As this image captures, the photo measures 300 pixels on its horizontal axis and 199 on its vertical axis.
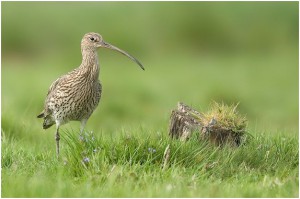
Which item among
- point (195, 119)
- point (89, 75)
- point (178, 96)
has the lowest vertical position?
point (195, 119)

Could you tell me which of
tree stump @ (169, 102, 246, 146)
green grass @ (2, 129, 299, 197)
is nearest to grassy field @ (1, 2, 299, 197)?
green grass @ (2, 129, 299, 197)

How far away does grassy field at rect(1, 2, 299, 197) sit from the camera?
7.11m

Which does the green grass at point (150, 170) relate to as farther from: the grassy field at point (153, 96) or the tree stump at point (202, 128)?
the tree stump at point (202, 128)

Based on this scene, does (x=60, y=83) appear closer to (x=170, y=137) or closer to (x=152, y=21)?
(x=170, y=137)

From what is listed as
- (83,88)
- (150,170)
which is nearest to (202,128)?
(150,170)

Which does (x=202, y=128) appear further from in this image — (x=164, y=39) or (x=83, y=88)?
(x=164, y=39)

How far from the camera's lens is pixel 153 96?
16.9 m

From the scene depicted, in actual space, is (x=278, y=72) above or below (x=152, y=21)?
below

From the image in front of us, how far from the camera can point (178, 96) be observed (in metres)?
17.0

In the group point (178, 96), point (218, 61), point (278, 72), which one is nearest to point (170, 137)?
point (178, 96)

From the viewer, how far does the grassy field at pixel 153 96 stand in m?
7.11

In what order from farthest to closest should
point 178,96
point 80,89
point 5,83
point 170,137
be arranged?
1. point 5,83
2. point 178,96
3. point 80,89
4. point 170,137

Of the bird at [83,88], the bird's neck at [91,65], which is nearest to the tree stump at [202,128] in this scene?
the bird at [83,88]

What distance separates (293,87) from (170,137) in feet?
35.7
